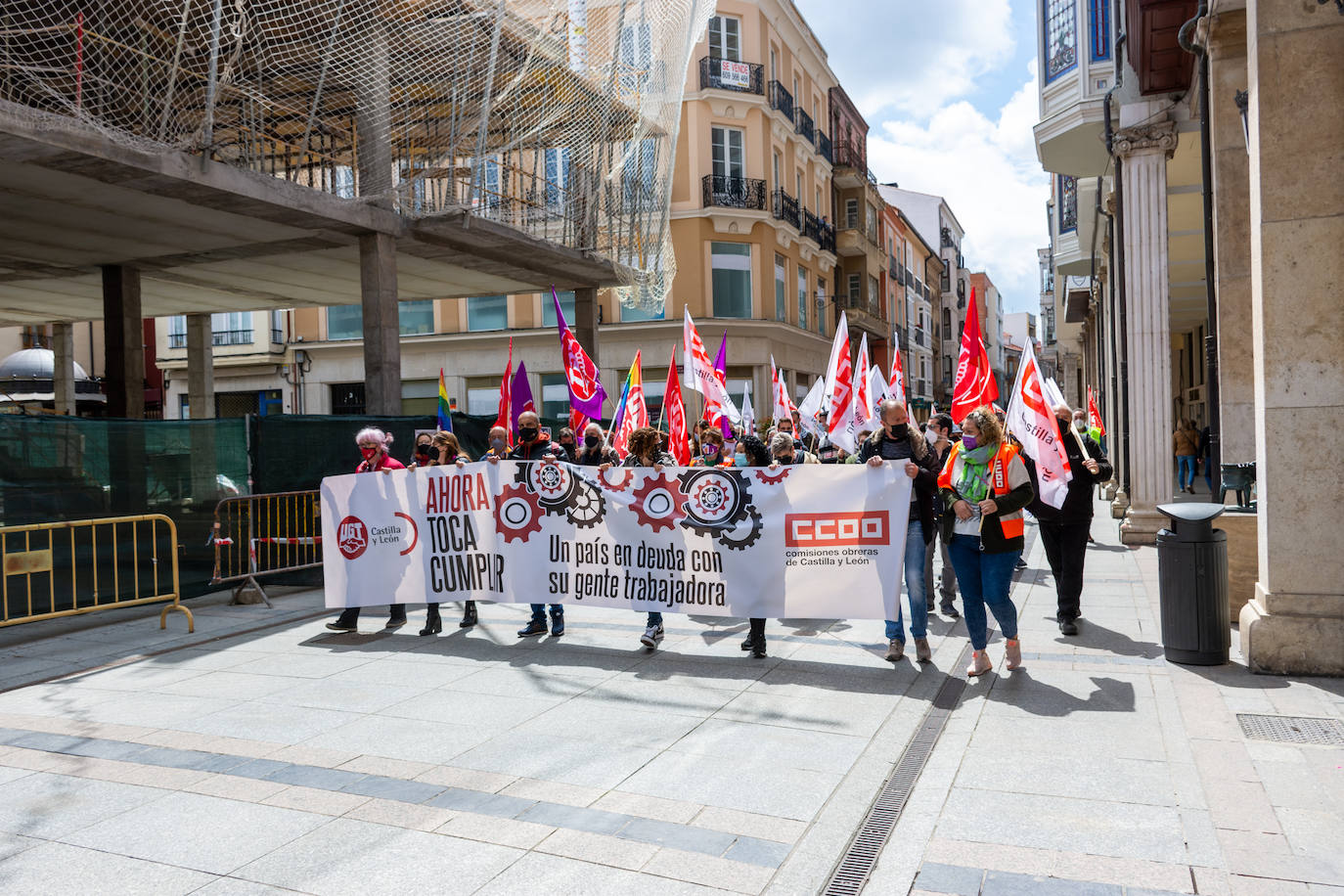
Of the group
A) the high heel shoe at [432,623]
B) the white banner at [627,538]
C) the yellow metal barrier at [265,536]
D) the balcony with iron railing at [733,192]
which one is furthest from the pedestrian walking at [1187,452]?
the high heel shoe at [432,623]

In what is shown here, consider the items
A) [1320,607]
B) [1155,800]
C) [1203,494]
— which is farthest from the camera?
[1203,494]

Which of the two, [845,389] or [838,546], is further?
[845,389]

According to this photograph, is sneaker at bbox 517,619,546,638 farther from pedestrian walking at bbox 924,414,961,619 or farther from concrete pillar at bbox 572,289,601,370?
concrete pillar at bbox 572,289,601,370

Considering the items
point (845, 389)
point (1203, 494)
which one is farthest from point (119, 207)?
point (1203, 494)

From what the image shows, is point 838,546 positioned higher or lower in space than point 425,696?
higher

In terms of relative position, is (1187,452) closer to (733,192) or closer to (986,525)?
(986,525)

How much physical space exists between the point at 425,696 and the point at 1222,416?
9326 millimetres

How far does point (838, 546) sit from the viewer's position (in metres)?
7.16

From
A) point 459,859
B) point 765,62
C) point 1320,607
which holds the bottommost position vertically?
point 459,859

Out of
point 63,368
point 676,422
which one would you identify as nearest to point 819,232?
point 63,368

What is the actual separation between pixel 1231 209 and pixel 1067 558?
5057mm

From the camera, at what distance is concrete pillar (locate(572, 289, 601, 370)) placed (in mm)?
21766

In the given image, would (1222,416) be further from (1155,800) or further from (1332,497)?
(1155,800)

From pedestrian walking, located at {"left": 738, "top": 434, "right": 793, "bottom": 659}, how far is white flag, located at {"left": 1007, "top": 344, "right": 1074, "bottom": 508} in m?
1.70
